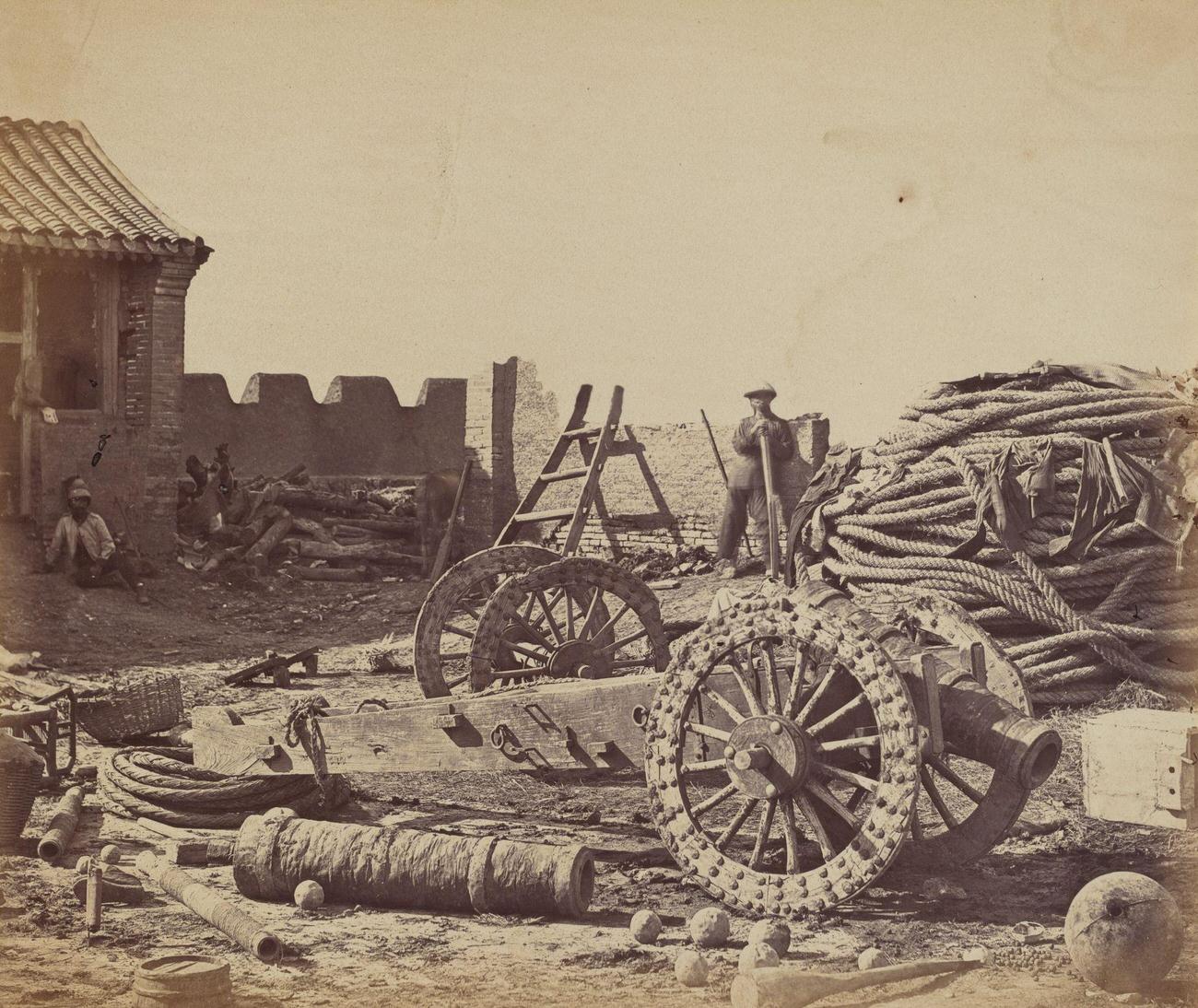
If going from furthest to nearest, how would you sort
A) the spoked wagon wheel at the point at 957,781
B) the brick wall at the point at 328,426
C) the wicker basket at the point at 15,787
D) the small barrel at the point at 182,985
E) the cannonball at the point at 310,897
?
the brick wall at the point at 328,426
the wicker basket at the point at 15,787
the spoked wagon wheel at the point at 957,781
the cannonball at the point at 310,897
the small barrel at the point at 182,985

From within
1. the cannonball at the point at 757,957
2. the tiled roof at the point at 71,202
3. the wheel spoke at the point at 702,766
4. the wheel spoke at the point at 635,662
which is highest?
the tiled roof at the point at 71,202

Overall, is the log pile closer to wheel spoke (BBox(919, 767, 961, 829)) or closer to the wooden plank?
the wooden plank

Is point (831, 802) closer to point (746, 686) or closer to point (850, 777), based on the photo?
point (850, 777)

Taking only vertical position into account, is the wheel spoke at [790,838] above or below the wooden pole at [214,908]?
above

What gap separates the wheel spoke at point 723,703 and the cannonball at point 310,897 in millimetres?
1531

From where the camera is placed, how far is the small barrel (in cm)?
406

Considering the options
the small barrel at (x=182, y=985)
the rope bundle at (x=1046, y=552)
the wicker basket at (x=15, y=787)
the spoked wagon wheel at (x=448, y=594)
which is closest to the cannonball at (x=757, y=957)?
the small barrel at (x=182, y=985)

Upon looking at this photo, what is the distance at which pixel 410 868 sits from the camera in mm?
5223

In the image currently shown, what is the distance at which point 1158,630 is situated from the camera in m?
8.59

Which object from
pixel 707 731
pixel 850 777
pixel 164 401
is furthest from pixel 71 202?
pixel 850 777

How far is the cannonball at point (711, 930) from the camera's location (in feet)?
15.6

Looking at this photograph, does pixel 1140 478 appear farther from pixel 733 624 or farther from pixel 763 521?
pixel 763 521

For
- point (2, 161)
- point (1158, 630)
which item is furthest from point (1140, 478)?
point (2, 161)

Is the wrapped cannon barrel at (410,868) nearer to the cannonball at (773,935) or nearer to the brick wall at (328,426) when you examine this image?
the cannonball at (773,935)
